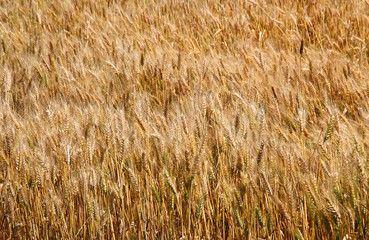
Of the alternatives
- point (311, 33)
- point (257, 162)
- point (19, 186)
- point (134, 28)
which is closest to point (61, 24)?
point (134, 28)

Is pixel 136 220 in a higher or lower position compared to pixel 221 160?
lower

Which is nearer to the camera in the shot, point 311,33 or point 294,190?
point 294,190

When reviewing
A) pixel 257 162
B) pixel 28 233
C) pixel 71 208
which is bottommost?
pixel 28 233

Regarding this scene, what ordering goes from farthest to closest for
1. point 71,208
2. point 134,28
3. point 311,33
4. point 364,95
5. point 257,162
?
point 134,28 < point 311,33 < point 364,95 < point 71,208 < point 257,162

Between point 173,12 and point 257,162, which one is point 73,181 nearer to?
point 257,162

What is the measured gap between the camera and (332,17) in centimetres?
350

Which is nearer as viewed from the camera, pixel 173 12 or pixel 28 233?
pixel 28 233

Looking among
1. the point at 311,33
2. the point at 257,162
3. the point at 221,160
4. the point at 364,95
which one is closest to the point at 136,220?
the point at 221,160

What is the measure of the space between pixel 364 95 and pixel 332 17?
5.21 ft

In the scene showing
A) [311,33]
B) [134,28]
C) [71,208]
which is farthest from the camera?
[134,28]

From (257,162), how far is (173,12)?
2813 millimetres

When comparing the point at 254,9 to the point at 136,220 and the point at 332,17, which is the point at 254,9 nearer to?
the point at 332,17

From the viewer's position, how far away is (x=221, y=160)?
1585 millimetres

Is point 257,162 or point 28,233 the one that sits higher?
point 257,162
